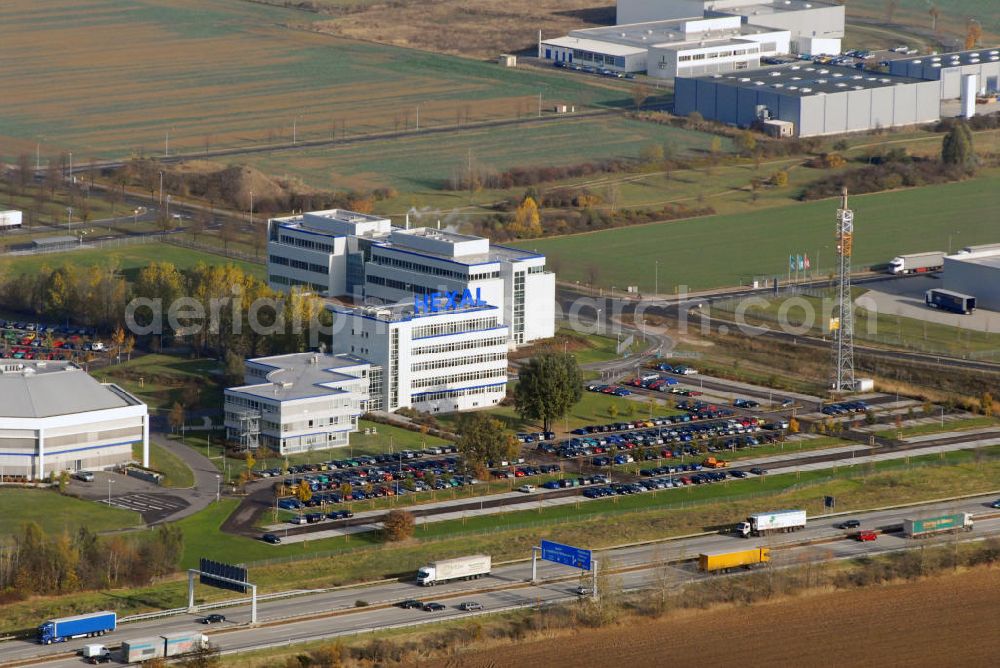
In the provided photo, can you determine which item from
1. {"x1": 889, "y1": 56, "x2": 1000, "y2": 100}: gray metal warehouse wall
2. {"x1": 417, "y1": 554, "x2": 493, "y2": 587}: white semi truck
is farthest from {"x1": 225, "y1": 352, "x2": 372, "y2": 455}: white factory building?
{"x1": 889, "y1": 56, "x2": 1000, "y2": 100}: gray metal warehouse wall

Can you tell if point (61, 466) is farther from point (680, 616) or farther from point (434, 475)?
point (680, 616)

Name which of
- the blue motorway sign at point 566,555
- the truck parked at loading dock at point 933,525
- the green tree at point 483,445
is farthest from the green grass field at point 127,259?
the truck parked at loading dock at point 933,525

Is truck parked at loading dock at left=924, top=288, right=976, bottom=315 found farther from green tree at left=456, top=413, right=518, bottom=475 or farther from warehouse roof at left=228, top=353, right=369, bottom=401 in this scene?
green tree at left=456, top=413, right=518, bottom=475

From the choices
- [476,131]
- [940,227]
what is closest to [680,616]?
[940,227]

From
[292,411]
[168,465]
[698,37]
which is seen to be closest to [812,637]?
[292,411]

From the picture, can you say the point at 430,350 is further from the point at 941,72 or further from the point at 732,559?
the point at 941,72

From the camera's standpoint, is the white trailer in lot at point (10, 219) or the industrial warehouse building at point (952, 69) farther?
the industrial warehouse building at point (952, 69)

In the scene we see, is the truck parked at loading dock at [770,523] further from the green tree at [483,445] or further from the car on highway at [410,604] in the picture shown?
the car on highway at [410,604]

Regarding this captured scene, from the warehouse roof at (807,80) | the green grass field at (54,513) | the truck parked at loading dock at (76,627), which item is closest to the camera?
the truck parked at loading dock at (76,627)
